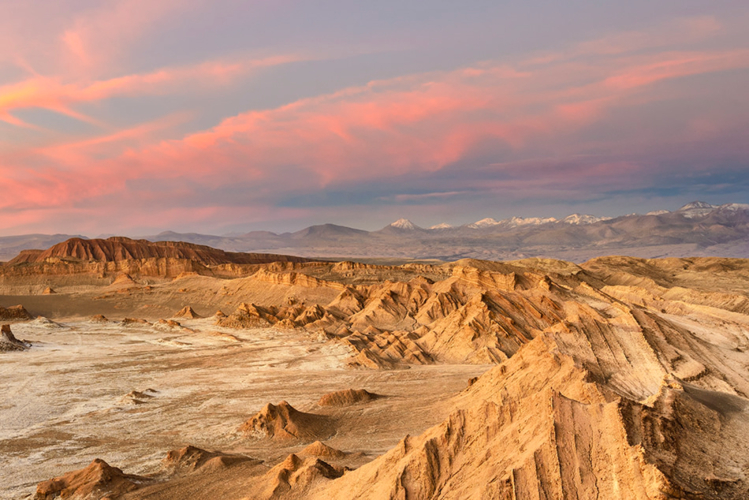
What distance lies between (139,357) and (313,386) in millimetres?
20364

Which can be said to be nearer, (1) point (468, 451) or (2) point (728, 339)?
(1) point (468, 451)

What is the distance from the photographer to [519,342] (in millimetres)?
45625

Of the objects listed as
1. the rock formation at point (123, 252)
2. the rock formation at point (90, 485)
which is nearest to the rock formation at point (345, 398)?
the rock formation at point (90, 485)

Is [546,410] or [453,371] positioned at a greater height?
[546,410]

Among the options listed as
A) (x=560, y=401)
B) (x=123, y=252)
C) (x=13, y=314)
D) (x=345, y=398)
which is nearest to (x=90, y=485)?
(x=345, y=398)

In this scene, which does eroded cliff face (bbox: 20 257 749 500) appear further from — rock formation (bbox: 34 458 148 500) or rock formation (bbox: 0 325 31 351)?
rock formation (bbox: 0 325 31 351)

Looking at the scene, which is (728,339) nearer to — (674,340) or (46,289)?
(674,340)

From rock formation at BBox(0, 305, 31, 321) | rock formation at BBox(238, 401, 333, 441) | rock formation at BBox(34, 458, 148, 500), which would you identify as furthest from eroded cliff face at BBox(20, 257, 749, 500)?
rock formation at BBox(0, 305, 31, 321)

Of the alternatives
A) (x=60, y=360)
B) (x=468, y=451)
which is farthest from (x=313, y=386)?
(x=60, y=360)

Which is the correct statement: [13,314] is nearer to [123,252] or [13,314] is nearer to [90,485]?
[90,485]

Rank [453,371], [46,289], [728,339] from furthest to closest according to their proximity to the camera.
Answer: [46,289], [453,371], [728,339]

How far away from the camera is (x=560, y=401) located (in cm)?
1368

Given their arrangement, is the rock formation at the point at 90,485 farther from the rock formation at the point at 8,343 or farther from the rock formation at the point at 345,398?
the rock formation at the point at 8,343

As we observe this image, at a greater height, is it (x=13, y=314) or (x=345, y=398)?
(x=13, y=314)
